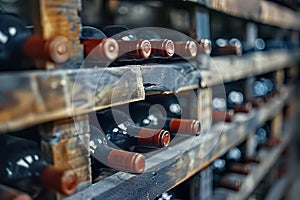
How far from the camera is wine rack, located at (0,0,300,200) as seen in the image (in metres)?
0.43

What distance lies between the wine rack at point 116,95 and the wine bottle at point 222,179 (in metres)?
0.04

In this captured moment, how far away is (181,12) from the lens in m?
1.33

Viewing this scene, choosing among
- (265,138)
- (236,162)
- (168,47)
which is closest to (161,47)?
(168,47)

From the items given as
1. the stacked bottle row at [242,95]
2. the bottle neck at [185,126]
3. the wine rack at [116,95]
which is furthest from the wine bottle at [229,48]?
the bottle neck at [185,126]

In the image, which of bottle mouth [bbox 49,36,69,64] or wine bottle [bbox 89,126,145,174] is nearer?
bottle mouth [bbox 49,36,69,64]

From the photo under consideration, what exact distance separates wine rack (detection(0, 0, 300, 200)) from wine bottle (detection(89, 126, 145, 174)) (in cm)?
4

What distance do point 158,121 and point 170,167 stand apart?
124 millimetres

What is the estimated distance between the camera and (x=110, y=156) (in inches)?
22.8

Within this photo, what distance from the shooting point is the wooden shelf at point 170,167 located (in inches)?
23.2

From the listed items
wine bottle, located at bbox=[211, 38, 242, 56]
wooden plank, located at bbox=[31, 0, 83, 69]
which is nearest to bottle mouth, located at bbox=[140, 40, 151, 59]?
wooden plank, located at bbox=[31, 0, 83, 69]

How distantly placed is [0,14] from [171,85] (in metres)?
0.38

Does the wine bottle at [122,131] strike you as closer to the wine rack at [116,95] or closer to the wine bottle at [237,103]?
the wine rack at [116,95]

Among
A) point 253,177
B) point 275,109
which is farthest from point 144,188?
point 275,109

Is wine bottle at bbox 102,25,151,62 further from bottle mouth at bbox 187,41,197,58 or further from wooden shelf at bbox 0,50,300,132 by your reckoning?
bottle mouth at bbox 187,41,197,58
